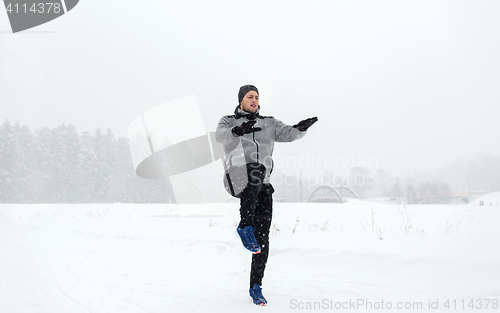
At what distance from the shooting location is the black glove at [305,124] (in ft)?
8.86

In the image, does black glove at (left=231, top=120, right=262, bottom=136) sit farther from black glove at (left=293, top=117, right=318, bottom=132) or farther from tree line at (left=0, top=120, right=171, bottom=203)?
tree line at (left=0, top=120, right=171, bottom=203)

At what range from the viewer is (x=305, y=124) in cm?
274

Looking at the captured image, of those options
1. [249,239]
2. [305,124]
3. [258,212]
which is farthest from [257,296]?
[305,124]

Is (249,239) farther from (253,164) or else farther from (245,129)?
(245,129)

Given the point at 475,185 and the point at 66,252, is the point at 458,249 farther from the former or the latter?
the point at 475,185

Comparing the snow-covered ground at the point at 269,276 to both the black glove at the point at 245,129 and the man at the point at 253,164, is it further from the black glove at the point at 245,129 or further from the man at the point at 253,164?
Answer: the black glove at the point at 245,129

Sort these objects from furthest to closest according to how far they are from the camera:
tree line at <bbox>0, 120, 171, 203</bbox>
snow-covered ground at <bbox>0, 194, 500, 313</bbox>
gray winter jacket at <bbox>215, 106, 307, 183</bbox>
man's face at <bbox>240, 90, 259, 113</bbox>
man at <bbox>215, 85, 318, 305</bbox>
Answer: tree line at <bbox>0, 120, 171, 203</bbox>, man's face at <bbox>240, 90, 259, 113</bbox>, gray winter jacket at <bbox>215, 106, 307, 183</bbox>, man at <bbox>215, 85, 318, 305</bbox>, snow-covered ground at <bbox>0, 194, 500, 313</bbox>

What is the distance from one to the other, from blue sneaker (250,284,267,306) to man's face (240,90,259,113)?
154cm

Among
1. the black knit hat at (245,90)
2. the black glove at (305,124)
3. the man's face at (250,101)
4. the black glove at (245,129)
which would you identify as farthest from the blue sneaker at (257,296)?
the black knit hat at (245,90)

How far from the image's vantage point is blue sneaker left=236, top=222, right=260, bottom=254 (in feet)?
8.38

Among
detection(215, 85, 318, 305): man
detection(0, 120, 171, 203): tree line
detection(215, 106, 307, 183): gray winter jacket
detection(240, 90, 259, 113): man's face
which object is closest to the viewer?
detection(215, 85, 318, 305): man

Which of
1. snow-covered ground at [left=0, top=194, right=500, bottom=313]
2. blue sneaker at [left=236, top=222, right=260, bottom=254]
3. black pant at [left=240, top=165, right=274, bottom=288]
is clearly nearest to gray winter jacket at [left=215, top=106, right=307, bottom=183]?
black pant at [left=240, top=165, right=274, bottom=288]

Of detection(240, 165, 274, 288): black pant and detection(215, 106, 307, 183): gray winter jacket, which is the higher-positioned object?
detection(215, 106, 307, 183): gray winter jacket

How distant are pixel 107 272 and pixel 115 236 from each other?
12.7 ft
